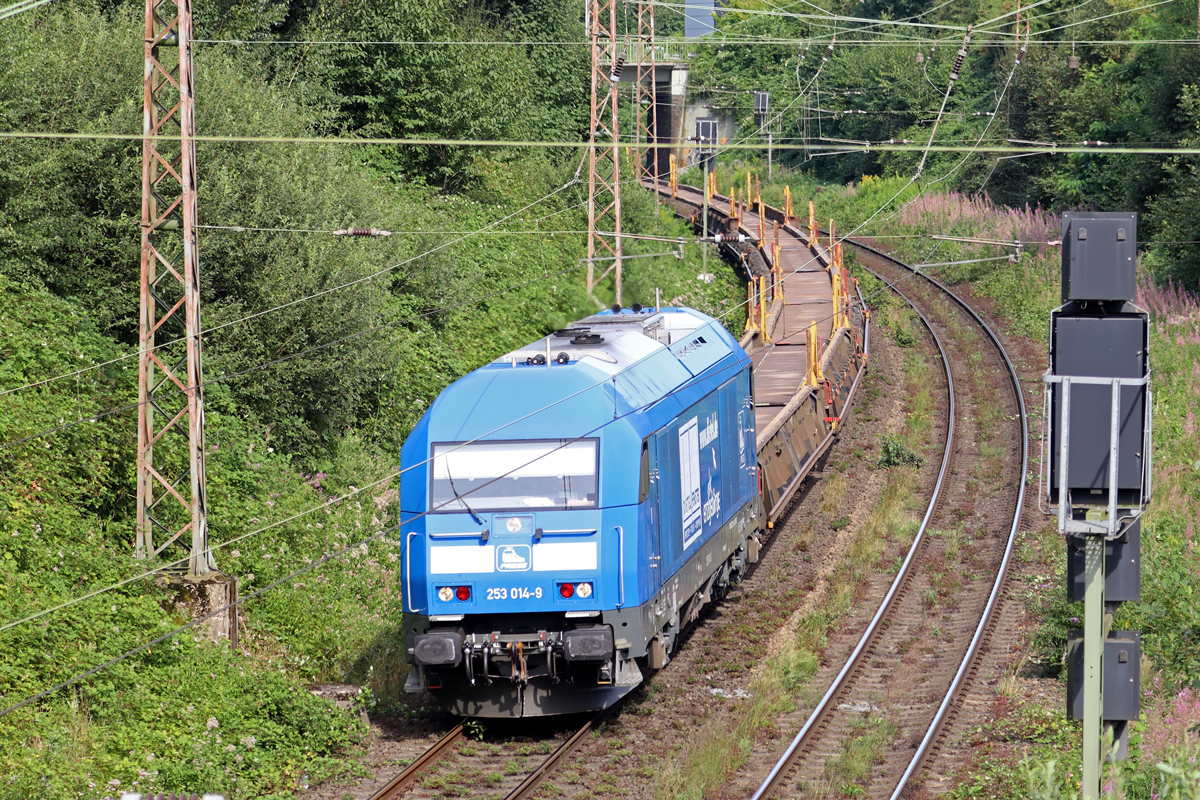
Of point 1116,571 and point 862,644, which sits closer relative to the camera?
point 1116,571

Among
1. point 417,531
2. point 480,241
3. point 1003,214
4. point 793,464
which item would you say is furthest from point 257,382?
point 1003,214

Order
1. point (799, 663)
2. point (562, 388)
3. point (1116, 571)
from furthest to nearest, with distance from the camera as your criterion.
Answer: point (799, 663) → point (562, 388) → point (1116, 571)

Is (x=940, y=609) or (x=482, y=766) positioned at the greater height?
(x=482, y=766)

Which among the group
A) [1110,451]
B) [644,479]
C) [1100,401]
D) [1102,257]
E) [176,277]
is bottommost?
[644,479]

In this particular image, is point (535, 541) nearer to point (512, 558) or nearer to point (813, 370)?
point (512, 558)

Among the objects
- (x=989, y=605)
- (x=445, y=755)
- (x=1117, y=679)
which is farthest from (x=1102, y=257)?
(x=989, y=605)

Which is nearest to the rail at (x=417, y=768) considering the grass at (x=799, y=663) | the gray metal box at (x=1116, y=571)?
the grass at (x=799, y=663)

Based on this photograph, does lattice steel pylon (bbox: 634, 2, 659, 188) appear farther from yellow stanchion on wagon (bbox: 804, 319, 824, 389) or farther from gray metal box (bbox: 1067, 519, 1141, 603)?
gray metal box (bbox: 1067, 519, 1141, 603)

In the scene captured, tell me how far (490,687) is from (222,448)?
6572mm

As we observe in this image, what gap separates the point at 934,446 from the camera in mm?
25312

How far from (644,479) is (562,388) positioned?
1.25 metres

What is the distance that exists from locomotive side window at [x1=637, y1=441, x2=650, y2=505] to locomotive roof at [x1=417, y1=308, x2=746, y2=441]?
0.42 meters

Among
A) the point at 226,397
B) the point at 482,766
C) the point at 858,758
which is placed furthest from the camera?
the point at 226,397

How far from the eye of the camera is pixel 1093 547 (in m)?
7.12
